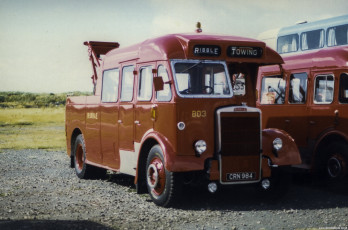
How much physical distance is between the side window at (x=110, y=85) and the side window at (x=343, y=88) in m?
4.57

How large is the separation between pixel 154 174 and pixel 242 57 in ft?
8.22

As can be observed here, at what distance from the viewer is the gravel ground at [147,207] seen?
8453mm

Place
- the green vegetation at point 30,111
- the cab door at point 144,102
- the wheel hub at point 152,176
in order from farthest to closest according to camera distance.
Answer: the green vegetation at point 30,111
the cab door at point 144,102
the wheel hub at point 152,176

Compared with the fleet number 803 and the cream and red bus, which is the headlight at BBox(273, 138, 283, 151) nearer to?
the cream and red bus

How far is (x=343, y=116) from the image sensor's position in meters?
11.8

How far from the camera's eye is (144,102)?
10.7 meters

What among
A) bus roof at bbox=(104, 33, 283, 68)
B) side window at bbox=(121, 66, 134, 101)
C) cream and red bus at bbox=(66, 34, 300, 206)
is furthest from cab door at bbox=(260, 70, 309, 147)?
side window at bbox=(121, 66, 134, 101)

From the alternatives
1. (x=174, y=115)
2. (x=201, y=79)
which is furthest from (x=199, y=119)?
(x=201, y=79)

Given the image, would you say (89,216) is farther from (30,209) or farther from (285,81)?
(285,81)

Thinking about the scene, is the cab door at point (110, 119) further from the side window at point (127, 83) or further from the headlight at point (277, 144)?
→ the headlight at point (277, 144)

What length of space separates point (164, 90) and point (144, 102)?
0.74 m

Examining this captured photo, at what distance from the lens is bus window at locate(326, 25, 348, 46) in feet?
48.7

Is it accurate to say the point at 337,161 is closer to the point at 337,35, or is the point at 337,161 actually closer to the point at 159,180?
the point at 159,180

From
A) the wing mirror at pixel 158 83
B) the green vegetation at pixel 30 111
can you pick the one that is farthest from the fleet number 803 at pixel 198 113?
the green vegetation at pixel 30 111
